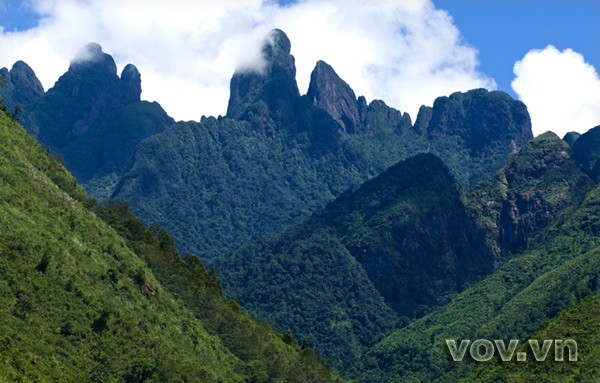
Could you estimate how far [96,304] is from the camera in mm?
93875

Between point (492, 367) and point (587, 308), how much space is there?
1658 centimetres

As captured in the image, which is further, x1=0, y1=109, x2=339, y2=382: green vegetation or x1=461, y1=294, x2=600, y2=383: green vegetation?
x1=461, y1=294, x2=600, y2=383: green vegetation

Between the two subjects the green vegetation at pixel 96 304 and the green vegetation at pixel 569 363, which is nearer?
the green vegetation at pixel 96 304

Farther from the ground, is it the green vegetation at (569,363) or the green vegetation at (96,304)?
the green vegetation at (569,363)

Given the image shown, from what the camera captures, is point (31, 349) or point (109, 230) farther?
point (109, 230)

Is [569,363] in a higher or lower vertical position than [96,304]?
higher

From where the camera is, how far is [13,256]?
90000 mm

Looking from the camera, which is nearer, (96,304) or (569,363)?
(96,304)

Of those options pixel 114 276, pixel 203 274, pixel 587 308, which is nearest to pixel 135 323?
pixel 114 276

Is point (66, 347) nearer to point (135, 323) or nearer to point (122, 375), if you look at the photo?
point (122, 375)

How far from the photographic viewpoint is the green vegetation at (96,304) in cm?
8369

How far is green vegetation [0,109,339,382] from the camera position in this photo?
83.7 meters

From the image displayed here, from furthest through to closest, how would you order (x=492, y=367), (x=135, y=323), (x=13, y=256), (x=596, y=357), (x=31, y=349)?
(x=492, y=367)
(x=596, y=357)
(x=135, y=323)
(x=13, y=256)
(x=31, y=349)

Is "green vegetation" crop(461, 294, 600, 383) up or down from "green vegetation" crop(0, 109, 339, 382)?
up
